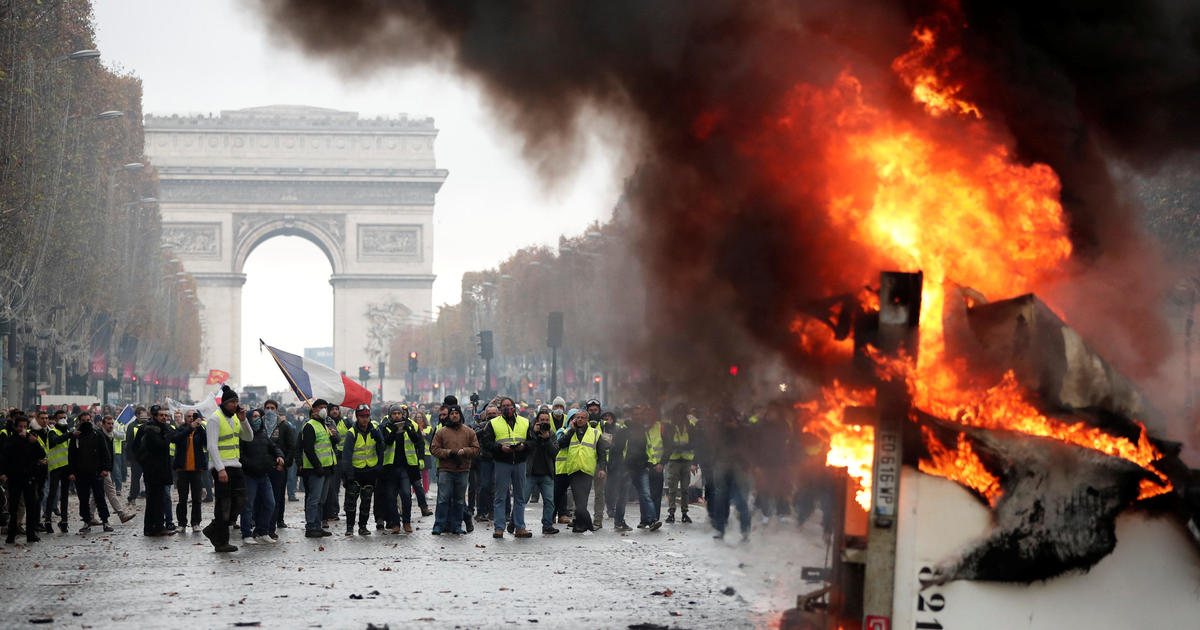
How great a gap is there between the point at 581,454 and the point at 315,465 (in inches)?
115

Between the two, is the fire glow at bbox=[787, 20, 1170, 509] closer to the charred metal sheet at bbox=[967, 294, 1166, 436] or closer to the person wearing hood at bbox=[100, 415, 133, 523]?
the charred metal sheet at bbox=[967, 294, 1166, 436]

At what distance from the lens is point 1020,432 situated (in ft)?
→ 20.7

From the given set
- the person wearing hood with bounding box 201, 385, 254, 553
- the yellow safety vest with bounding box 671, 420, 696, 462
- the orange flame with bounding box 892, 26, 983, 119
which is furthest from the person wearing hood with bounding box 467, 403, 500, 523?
the orange flame with bounding box 892, 26, 983, 119

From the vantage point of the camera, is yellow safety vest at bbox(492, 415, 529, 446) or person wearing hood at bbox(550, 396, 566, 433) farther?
person wearing hood at bbox(550, 396, 566, 433)

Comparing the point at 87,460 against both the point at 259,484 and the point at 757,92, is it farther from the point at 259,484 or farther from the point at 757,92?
the point at 757,92

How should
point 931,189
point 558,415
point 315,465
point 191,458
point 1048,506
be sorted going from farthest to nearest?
point 558,415 < point 191,458 < point 315,465 < point 931,189 < point 1048,506

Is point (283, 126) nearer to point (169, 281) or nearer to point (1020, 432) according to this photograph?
point (169, 281)

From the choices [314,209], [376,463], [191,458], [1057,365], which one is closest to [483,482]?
[376,463]

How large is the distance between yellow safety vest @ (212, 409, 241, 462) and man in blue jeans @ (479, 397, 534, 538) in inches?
121

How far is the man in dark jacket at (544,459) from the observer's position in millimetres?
18625

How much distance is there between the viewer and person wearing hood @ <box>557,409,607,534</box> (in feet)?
59.9

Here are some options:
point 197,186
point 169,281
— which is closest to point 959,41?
point 169,281

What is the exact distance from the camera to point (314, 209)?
105 m

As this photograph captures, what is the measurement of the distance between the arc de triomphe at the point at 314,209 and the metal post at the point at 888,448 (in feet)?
323
